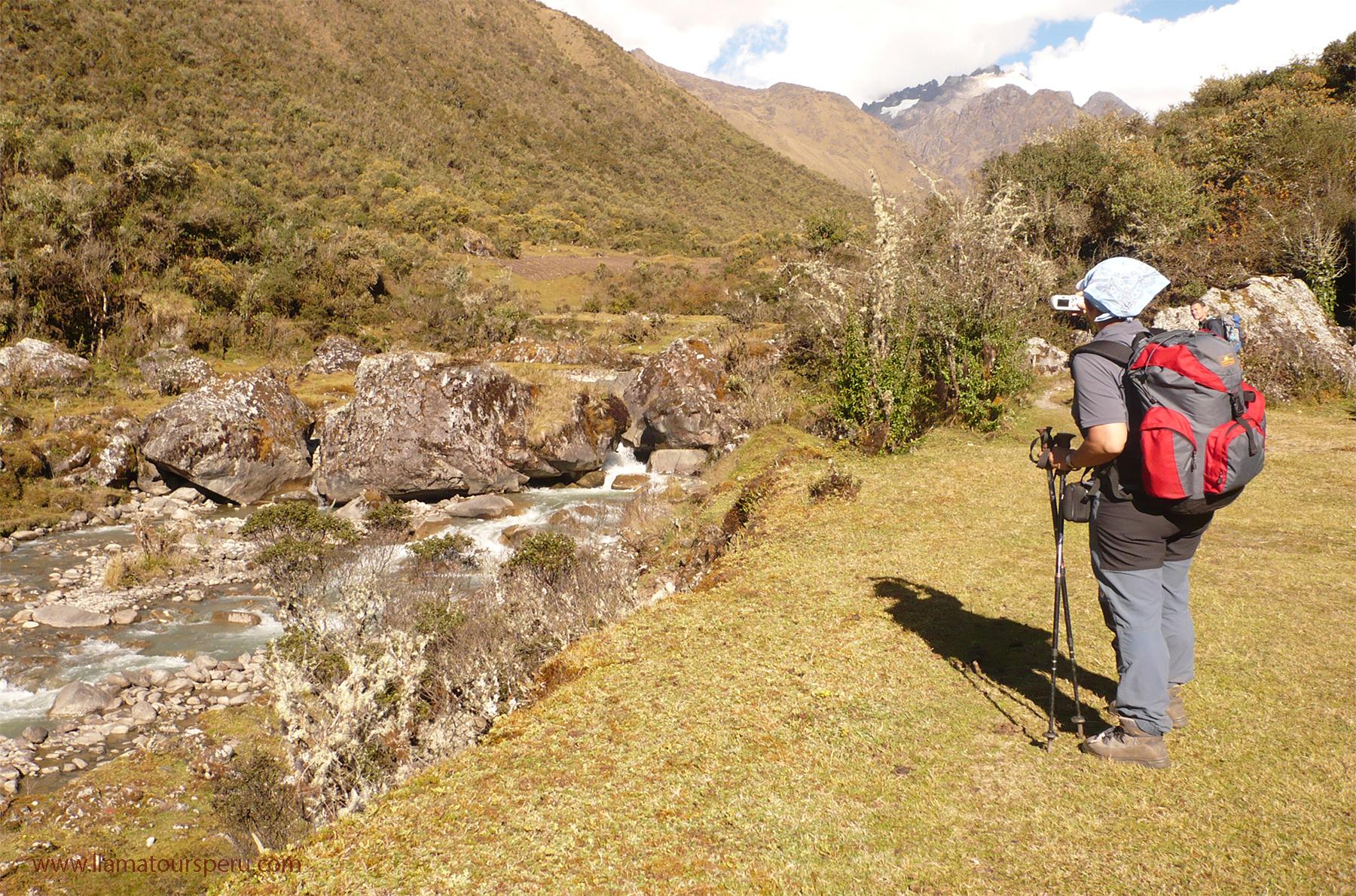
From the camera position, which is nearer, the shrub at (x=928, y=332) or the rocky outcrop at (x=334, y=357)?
the shrub at (x=928, y=332)

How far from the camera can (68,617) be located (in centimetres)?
1112

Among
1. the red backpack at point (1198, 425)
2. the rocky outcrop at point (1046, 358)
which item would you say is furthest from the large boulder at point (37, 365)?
the rocky outcrop at point (1046, 358)

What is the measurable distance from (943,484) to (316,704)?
806cm

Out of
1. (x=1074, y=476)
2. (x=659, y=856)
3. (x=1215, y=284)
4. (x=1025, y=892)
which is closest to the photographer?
(x=1025, y=892)

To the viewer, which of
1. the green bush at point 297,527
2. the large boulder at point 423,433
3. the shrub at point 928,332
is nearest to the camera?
the shrub at point 928,332

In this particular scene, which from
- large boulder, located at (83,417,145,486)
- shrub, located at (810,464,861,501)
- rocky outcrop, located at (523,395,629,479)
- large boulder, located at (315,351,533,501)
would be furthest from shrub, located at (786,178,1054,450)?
large boulder, located at (83,417,145,486)

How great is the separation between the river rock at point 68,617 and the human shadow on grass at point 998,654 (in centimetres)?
1122

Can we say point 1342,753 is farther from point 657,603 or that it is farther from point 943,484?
point 943,484

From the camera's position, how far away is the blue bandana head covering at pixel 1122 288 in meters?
3.88

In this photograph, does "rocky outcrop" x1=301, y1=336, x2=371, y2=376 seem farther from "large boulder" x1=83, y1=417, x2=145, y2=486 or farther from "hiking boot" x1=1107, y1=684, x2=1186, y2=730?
"hiking boot" x1=1107, y1=684, x2=1186, y2=730

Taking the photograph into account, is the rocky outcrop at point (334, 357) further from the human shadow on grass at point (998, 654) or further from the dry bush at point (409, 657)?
the human shadow on grass at point (998, 654)

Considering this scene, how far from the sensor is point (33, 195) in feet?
87.9

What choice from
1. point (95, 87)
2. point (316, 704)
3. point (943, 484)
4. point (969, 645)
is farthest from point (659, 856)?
point (95, 87)

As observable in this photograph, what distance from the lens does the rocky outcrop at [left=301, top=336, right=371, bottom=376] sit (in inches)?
998
